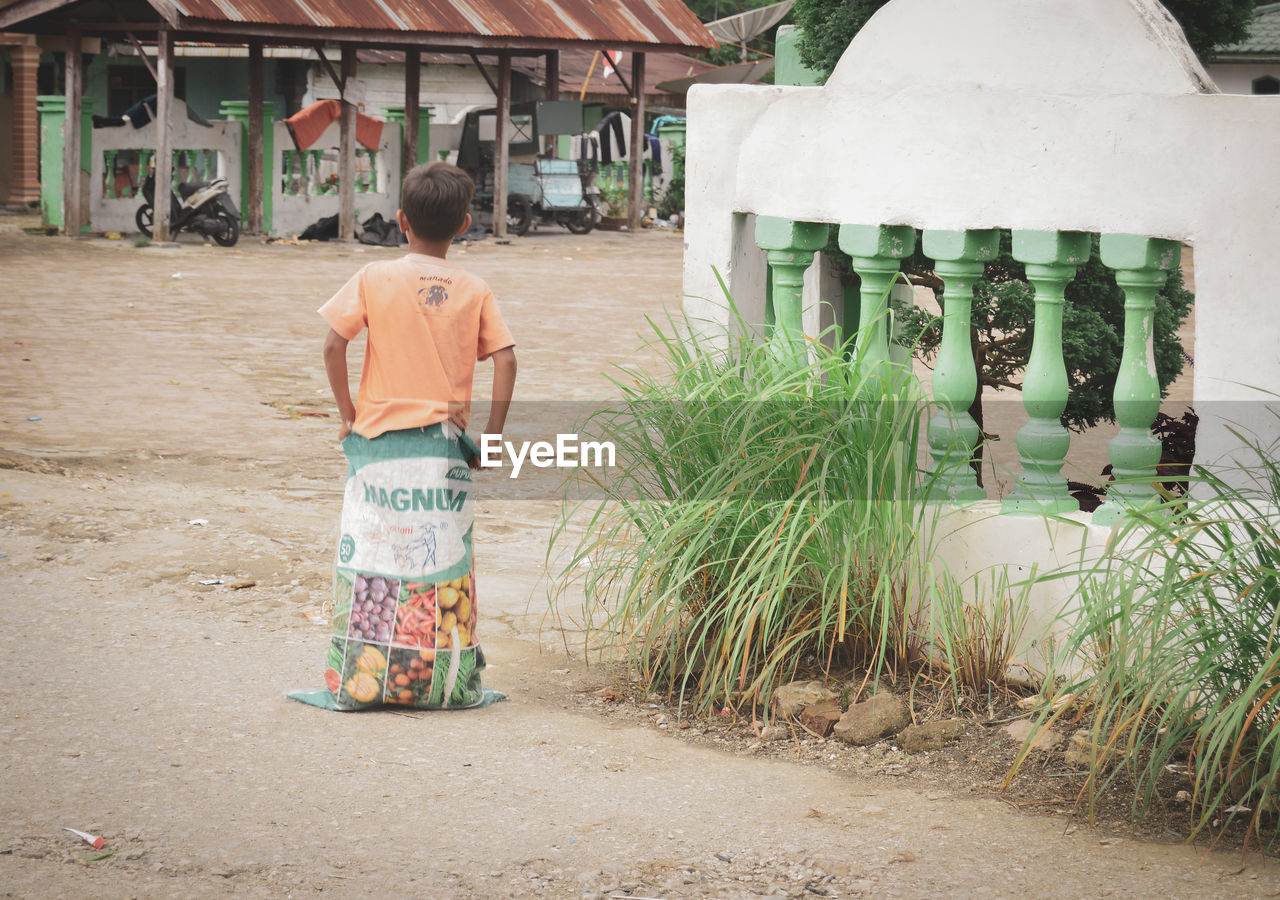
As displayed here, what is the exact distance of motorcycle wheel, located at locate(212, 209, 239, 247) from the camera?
1934 cm

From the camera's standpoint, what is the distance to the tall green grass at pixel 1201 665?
2992mm

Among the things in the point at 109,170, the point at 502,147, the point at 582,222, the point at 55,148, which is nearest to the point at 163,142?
the point at 109,170

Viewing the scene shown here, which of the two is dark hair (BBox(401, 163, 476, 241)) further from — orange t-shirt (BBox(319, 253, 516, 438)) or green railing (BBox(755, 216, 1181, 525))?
green railing (BBox(755, 216, 1181, 525))

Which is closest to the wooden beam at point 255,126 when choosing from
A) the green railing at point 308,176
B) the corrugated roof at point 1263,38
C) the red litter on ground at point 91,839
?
the green railing at point 308,176

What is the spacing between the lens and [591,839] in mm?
3121

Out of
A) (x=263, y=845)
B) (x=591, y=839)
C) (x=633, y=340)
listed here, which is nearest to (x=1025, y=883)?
(x=591, y=839)

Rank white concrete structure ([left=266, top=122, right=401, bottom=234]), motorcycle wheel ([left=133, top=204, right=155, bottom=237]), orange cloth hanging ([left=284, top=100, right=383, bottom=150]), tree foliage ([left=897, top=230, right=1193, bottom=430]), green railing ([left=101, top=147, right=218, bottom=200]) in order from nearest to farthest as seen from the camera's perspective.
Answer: tree foliage ([left=897, top=230, right=1193, bottom=430]), motorcycle wheel ([left=133, top=204, right=155, bottom=237]), green railing ([left=101, top=147, right=218, bottom=200]), orange cloth hanging ([left=284, top=100, right=383, bottom=150]), white concrete structure ([left=266, top=122, right=401, bottom=234])

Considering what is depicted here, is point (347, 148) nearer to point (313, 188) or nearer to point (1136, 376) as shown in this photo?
point (313, 188)

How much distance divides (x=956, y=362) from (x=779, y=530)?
765mm

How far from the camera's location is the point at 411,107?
22141 mm

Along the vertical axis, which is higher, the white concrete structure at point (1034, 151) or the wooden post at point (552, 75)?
the wooden post at point (552, 75)

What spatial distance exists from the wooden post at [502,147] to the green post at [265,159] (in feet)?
10.7

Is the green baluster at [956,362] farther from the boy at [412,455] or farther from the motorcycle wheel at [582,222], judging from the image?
the motorcycle wheel at [582,222]

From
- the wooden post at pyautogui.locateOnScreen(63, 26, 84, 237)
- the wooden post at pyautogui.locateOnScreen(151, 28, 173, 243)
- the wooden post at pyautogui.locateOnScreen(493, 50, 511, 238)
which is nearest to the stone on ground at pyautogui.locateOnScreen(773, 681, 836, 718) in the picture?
the wooden post at pyautogui.locateOnScreen(151, 28, 173, 243)
